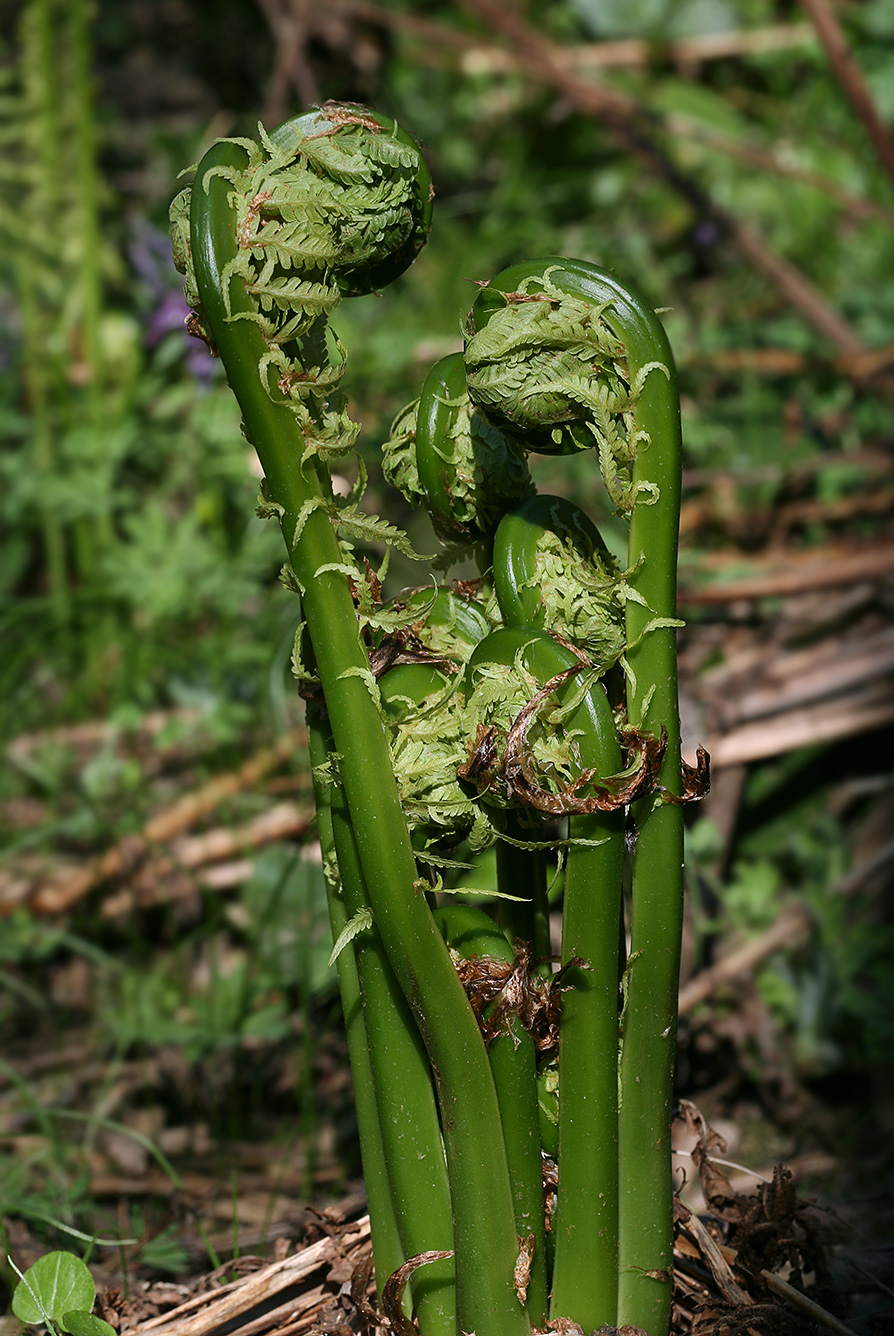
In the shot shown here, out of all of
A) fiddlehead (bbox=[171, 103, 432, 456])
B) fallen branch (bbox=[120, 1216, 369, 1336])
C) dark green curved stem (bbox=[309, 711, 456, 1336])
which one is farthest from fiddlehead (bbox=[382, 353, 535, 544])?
fallen branch (bbox=[120, 1216, 369, 1336])

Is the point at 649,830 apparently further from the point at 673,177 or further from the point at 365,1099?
the point at 673,177

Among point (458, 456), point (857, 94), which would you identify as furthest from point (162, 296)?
point (458, 456)

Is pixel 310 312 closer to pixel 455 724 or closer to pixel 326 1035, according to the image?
pixel 455 724

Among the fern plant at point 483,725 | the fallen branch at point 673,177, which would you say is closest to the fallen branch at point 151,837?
the fern plant at point 483,725

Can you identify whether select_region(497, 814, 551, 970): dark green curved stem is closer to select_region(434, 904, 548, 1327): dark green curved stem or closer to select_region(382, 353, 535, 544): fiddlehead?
select_region(434, 904, 548, 1327): dark green curved stem

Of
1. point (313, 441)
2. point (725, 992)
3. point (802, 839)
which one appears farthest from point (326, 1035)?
point (313, 441)

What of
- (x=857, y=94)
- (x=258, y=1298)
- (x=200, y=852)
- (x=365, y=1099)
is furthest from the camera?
(x=857, y=94)

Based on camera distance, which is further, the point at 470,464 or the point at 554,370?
the point at 470,464
